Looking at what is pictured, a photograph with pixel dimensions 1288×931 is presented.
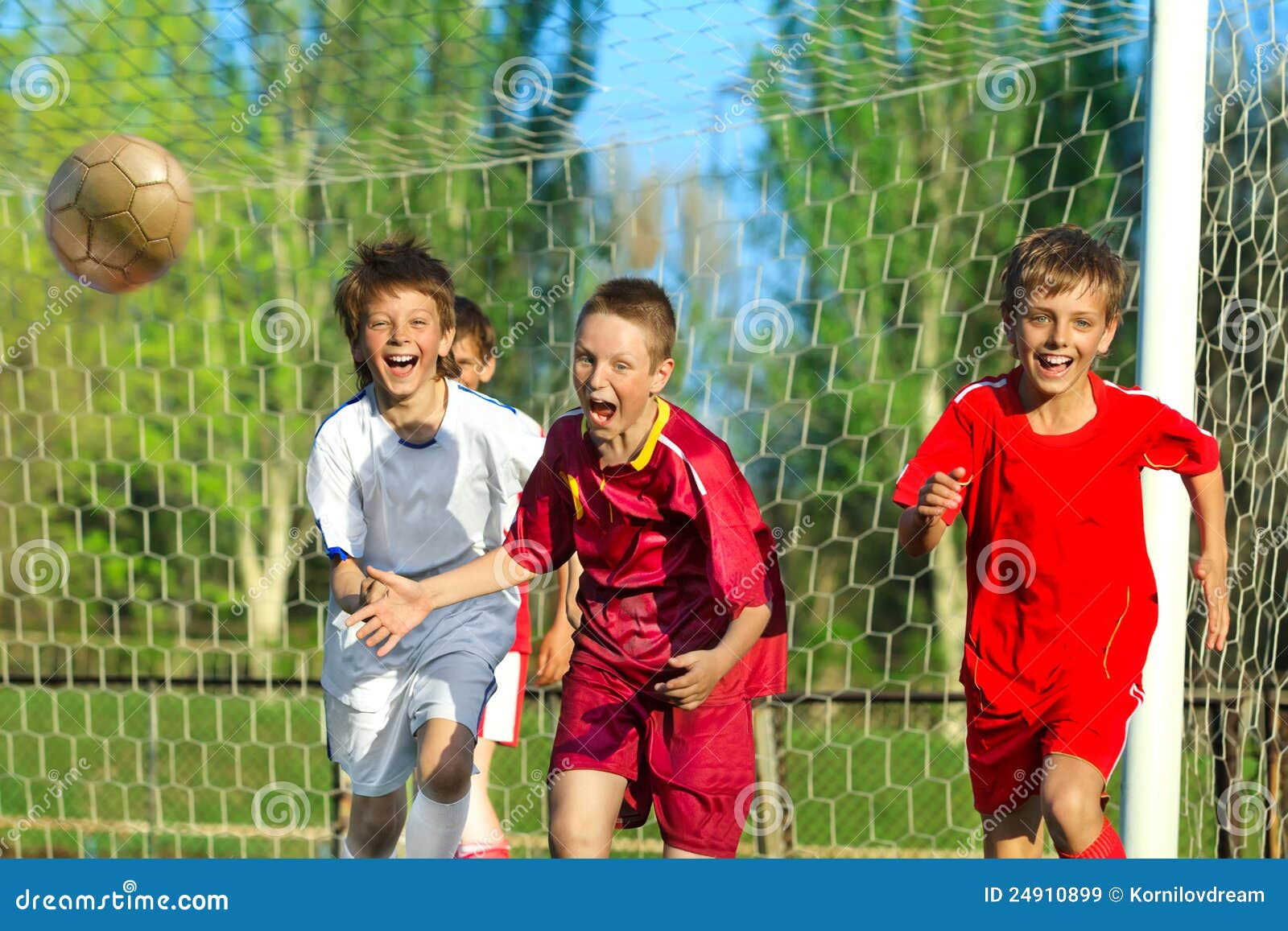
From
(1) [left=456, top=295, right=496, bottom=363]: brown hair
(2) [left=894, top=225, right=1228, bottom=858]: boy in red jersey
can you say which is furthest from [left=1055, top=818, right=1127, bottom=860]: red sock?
(1) [left=456, top=295, right=496, bottom=363]: brown hair

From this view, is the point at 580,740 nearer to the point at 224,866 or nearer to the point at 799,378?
the point at 224,866

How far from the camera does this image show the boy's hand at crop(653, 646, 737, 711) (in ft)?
7.79

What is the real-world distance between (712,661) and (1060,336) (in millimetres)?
990

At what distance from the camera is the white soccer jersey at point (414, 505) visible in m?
2.95

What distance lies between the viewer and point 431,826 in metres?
2.84

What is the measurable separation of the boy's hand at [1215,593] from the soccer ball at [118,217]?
114 inches

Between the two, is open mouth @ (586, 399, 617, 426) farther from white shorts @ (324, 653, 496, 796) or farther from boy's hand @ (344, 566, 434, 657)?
white shorts @ (324, 653, 496, 796)

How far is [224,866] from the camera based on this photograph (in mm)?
2512

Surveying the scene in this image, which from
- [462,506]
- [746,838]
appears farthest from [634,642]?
[746,838]

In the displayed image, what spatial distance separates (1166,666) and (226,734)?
747 cm

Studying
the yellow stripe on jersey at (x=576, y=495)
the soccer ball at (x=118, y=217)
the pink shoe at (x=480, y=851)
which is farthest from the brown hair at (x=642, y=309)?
the soccer ball at (x=118, y=217)

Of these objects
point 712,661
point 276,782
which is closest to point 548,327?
point 276,782

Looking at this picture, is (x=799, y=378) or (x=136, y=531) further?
(x=136, y=531)

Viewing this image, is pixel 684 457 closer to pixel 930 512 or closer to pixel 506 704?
pixel 930 512
